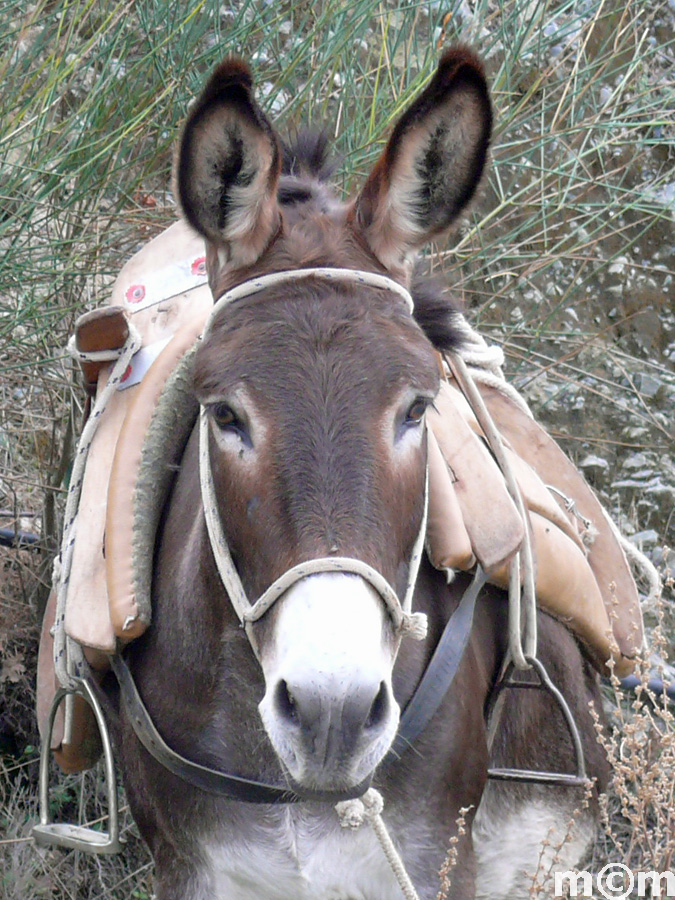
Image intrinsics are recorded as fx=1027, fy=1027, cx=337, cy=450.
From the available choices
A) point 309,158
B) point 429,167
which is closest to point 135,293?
point 309,158

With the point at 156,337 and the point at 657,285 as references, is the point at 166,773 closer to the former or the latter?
the point at 156,337

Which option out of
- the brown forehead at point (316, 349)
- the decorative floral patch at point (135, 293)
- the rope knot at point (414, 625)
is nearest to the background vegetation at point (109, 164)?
the decorative floral patch at point (135, 293)

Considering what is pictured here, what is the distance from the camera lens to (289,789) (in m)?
1.89

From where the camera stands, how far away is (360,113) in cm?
354

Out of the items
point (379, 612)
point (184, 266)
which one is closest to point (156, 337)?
point (184, 266)

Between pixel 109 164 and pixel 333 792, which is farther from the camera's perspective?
pixel 109 164

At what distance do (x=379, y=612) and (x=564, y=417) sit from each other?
3775 millimetres

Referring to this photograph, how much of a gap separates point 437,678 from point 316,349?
0.74 meters

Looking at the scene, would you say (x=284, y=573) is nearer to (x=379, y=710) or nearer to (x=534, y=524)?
(x=379, y=710)

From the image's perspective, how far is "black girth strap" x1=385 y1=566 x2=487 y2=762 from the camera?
1.97m

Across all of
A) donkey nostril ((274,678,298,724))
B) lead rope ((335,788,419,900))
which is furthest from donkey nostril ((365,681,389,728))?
lead rope ((335,788,419,900))

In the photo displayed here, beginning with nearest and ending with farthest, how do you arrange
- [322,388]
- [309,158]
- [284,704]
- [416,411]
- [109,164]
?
[284,704]
[322,388]
[416,411]
[309,158]
[109,164]

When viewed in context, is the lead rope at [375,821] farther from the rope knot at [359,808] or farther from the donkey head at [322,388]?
the donkey head at [322,388]

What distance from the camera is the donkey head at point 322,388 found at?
4.89 feet
